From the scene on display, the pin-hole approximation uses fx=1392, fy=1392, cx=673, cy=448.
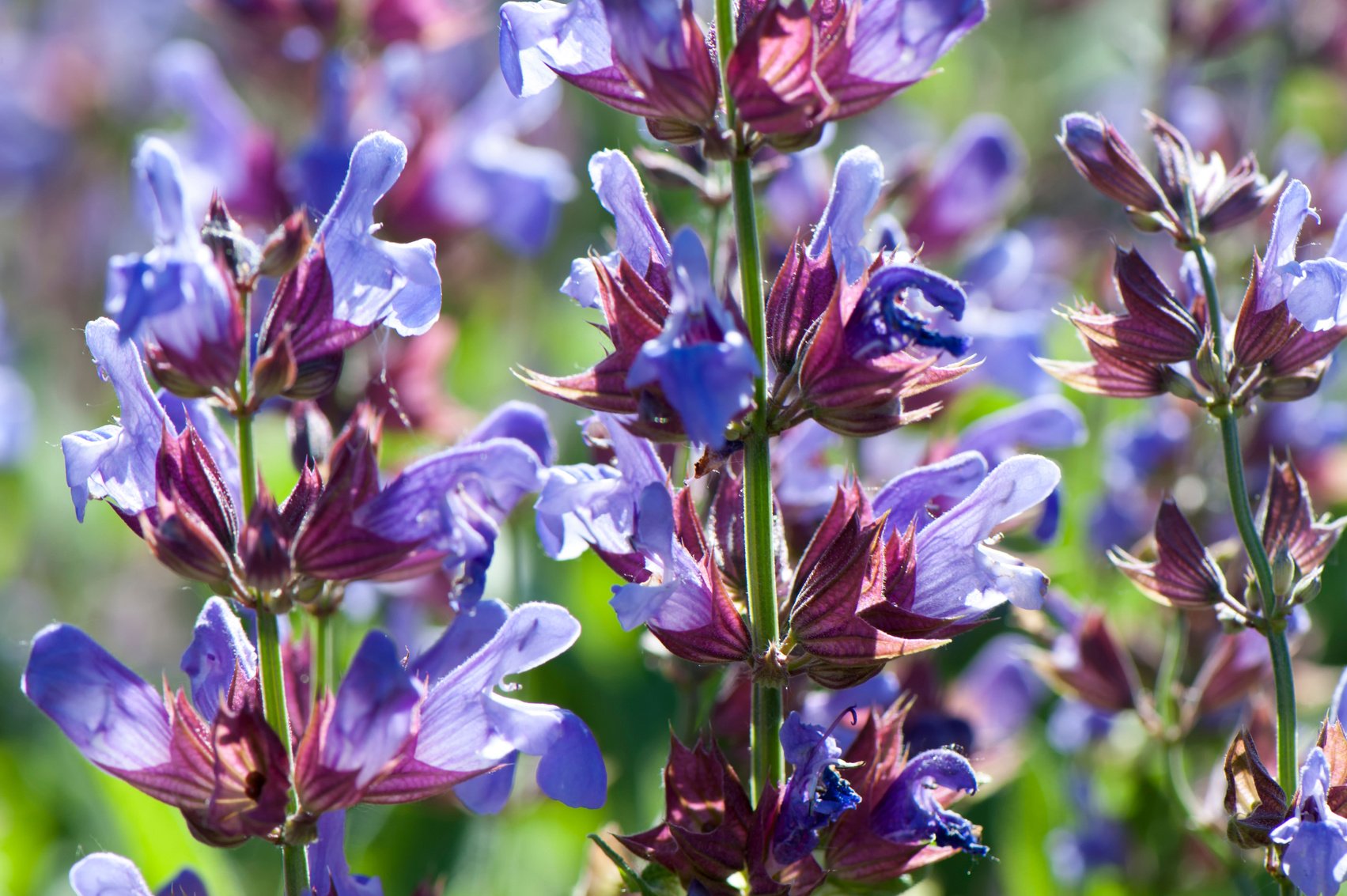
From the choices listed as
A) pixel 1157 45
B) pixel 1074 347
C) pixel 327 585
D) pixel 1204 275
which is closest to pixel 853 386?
pixel 1204 275

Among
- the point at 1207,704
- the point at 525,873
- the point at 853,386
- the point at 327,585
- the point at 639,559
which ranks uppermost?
the point at 853,386

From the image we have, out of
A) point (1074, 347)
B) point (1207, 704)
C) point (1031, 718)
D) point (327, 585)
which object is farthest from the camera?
point (1074, 347)

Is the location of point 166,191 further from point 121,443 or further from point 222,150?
point 222,150

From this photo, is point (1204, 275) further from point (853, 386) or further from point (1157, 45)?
point (1157, 45)

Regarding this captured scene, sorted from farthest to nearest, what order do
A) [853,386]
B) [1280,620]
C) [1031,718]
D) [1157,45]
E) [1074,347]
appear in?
[1157,45] → [1074,347] → [1031,718] → [1280,620] → [853,386]

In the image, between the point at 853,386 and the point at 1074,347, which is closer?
the point at 853,386

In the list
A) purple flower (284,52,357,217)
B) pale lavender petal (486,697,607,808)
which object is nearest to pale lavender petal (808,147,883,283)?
pale lavender petal (486,697,607,808)

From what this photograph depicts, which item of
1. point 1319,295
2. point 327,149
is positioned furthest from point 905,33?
point 327,149

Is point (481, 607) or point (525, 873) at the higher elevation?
point (481, 607)
